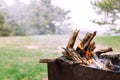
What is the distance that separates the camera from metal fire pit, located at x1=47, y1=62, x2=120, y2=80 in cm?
247

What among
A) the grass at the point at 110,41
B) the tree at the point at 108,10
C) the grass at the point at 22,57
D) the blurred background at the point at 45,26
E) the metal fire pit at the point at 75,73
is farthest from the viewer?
the tree at the point at 108,10

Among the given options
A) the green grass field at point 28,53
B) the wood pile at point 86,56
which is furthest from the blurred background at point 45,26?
the wood pile at point 86,56

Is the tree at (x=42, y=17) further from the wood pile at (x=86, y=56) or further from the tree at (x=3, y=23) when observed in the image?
the wood pile at (x=86, y=56)

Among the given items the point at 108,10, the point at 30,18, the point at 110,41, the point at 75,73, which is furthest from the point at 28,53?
the point at 75,73

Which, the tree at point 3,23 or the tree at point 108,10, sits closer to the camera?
the tree at point 108,10

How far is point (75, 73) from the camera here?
2.68 meters

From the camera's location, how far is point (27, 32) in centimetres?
774

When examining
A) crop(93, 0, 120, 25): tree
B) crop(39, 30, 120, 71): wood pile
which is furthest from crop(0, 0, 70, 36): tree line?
crop(39, 30, 120, 71): wood pile

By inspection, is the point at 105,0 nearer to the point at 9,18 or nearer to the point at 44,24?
the point at 44,24

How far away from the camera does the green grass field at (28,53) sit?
4641mm

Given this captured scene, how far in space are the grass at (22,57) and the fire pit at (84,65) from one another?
159cm

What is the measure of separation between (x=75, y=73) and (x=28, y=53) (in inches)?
138

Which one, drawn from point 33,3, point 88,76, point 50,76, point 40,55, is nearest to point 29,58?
point 40,55

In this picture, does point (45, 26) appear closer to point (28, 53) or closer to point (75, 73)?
point (28, 53)
